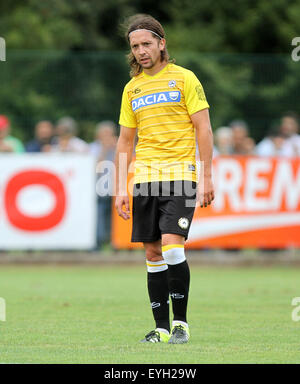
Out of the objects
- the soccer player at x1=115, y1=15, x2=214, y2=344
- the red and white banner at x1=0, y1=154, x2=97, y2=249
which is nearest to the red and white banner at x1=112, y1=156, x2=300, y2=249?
the red and white banner at x1=0, y1=154, x2=97, y2=249

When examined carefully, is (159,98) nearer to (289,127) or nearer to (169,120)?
(169,120)

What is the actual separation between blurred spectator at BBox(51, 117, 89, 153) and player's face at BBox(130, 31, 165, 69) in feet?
29.0

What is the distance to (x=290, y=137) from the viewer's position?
16.8 metres

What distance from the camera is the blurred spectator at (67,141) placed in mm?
16547

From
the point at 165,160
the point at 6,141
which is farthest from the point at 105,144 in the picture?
the point at 165,160

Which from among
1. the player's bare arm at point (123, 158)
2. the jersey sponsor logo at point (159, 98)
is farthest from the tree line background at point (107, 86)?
the jersey sponsor logo at point (159, 98)

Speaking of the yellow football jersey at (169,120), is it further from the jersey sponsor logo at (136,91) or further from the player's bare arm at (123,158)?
the player's bare arm at (123,158)

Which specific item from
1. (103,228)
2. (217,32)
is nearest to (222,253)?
(103,228)

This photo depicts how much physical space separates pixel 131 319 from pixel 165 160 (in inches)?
79.4

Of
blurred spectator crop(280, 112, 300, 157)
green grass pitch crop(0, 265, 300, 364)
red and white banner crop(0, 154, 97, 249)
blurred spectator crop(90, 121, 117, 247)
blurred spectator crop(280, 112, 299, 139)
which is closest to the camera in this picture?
green grass pitch crop(0, 265, 300, 364)

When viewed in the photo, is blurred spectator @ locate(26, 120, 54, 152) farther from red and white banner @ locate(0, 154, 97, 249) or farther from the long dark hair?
the long dark hair

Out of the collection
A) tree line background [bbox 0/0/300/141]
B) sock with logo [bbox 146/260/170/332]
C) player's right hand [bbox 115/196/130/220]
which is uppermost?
tree line background [bbox 0/0/300/141]

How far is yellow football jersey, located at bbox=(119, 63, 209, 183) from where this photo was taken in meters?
7.69
